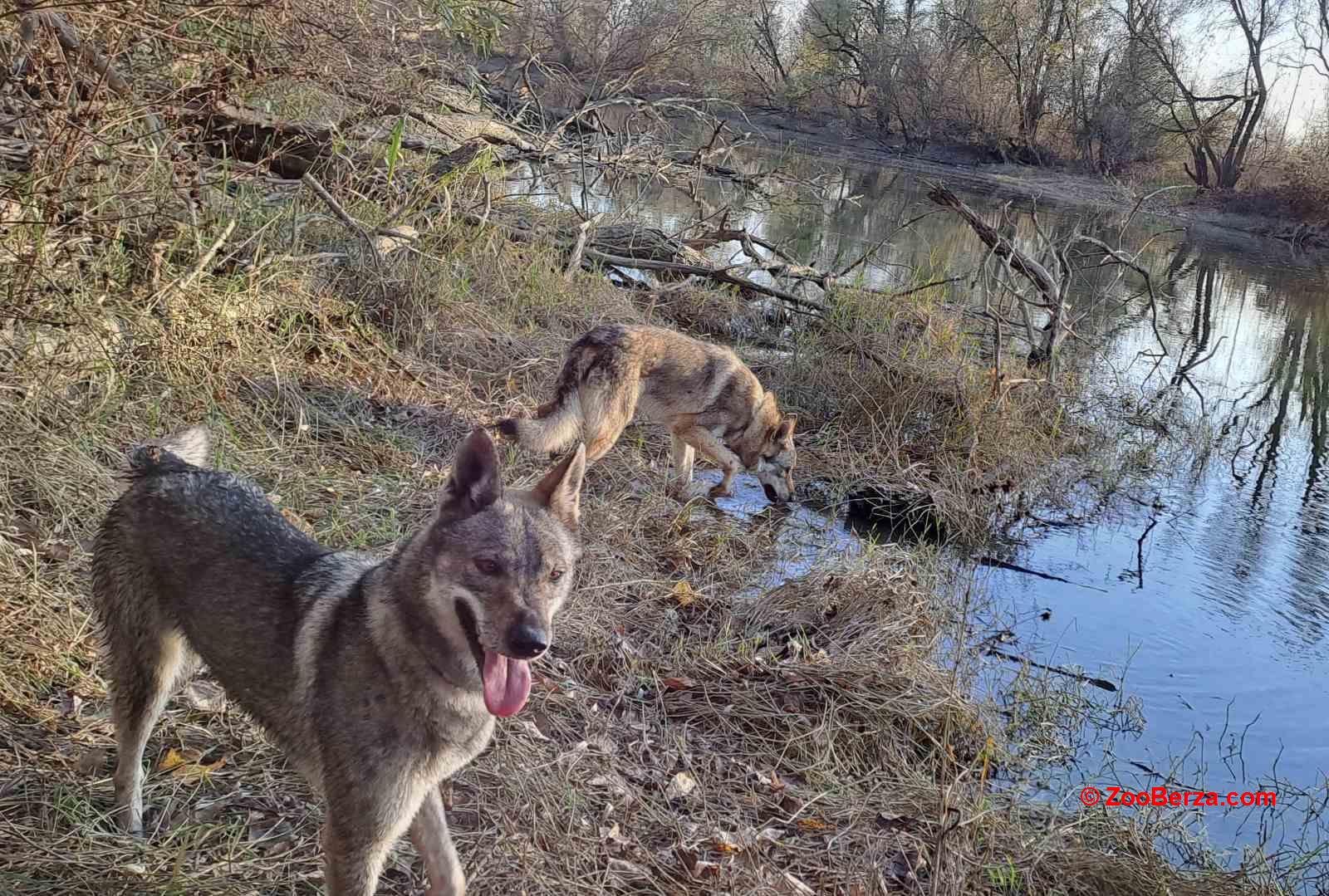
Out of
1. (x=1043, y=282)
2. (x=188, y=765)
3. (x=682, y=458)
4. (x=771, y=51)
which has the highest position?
(x=771, y=51)

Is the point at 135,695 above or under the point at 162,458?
under

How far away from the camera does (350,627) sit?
266 centimetres

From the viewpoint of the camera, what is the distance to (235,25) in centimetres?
622

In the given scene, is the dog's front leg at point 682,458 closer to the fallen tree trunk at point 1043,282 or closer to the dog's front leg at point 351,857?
the fallen tree trunk at point 1043,282

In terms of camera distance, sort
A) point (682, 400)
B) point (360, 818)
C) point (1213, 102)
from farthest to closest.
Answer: point (1213, 102), point (682, 400), point (360, 818)

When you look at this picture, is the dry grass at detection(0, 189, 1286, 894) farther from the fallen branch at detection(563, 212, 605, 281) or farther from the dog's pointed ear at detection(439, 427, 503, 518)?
the fallen branch at detection(563, 212, 605, 281)

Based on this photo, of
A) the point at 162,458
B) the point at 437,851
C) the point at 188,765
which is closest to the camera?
the point at 437,851

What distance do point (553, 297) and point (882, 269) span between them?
6.87 m

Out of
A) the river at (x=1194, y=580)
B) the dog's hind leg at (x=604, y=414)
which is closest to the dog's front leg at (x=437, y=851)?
the river at (x=1194, y=580)

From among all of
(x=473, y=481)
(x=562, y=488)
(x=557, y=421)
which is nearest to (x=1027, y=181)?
(x=557, y=421)

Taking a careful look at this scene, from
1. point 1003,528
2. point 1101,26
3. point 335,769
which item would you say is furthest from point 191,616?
point 1101,26

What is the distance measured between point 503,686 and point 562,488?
0.69 metres

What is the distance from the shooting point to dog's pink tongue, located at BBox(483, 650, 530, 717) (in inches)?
97.3

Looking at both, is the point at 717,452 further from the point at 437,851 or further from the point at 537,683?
the point at 437,851
